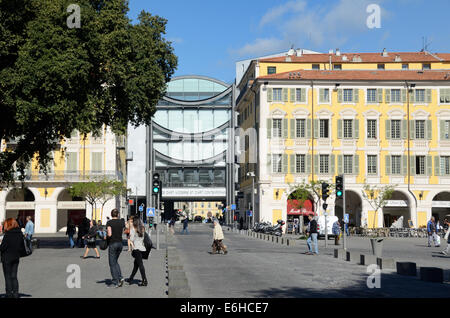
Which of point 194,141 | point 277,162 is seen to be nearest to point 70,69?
point 277,162

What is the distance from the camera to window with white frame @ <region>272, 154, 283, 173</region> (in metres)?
60.1

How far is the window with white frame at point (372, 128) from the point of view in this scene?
198 ft

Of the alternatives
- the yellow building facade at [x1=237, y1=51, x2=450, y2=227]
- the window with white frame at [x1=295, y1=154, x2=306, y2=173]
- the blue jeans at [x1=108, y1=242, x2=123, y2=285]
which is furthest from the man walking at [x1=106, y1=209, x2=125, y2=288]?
the window with white frame at [x1=295, y1=154, x2=306, y2=173]

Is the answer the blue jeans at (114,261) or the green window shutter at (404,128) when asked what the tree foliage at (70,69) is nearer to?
the blue jeans at (114,261)

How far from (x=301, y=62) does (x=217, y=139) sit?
44.7 metres

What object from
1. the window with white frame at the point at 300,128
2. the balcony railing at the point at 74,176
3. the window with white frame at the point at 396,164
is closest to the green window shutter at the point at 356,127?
the window with white frame at the point at 396,164

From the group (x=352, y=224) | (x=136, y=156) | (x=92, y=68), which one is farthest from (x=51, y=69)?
(x=136, y=156)

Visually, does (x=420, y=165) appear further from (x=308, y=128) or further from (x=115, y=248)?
(x=115, y=248)

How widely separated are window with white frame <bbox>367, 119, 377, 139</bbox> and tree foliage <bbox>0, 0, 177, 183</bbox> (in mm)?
32578

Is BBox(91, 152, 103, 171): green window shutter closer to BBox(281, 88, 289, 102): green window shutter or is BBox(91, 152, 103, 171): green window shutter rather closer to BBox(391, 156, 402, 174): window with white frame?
BBox(281, 88, 289, 102): green window shutter

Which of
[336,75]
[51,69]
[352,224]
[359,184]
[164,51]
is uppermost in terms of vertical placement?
[336,75]
